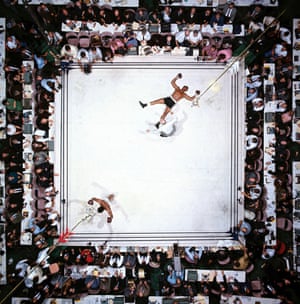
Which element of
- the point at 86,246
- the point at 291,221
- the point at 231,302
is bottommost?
the point at 231,302

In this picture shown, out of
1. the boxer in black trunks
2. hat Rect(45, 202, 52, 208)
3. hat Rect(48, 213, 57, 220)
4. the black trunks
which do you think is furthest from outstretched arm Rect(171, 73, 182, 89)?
hat Rect(48, 213, 57, 220)

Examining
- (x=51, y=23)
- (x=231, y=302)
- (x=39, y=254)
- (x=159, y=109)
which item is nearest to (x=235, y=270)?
(x=231, y=302)

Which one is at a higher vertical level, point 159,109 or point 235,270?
point 159,109

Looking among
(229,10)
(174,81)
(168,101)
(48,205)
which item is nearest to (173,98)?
(168,101)

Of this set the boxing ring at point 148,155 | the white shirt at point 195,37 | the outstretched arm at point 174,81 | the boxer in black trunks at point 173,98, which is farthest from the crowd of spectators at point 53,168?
the boxer in black trunks at point 173,98

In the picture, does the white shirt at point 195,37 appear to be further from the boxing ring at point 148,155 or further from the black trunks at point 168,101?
the black trunks at point 168,101

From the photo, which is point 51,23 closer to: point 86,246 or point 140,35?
point 140,35

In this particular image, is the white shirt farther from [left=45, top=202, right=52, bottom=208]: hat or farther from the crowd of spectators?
[left=45, top=202, right=52, bottom=208]: hat
